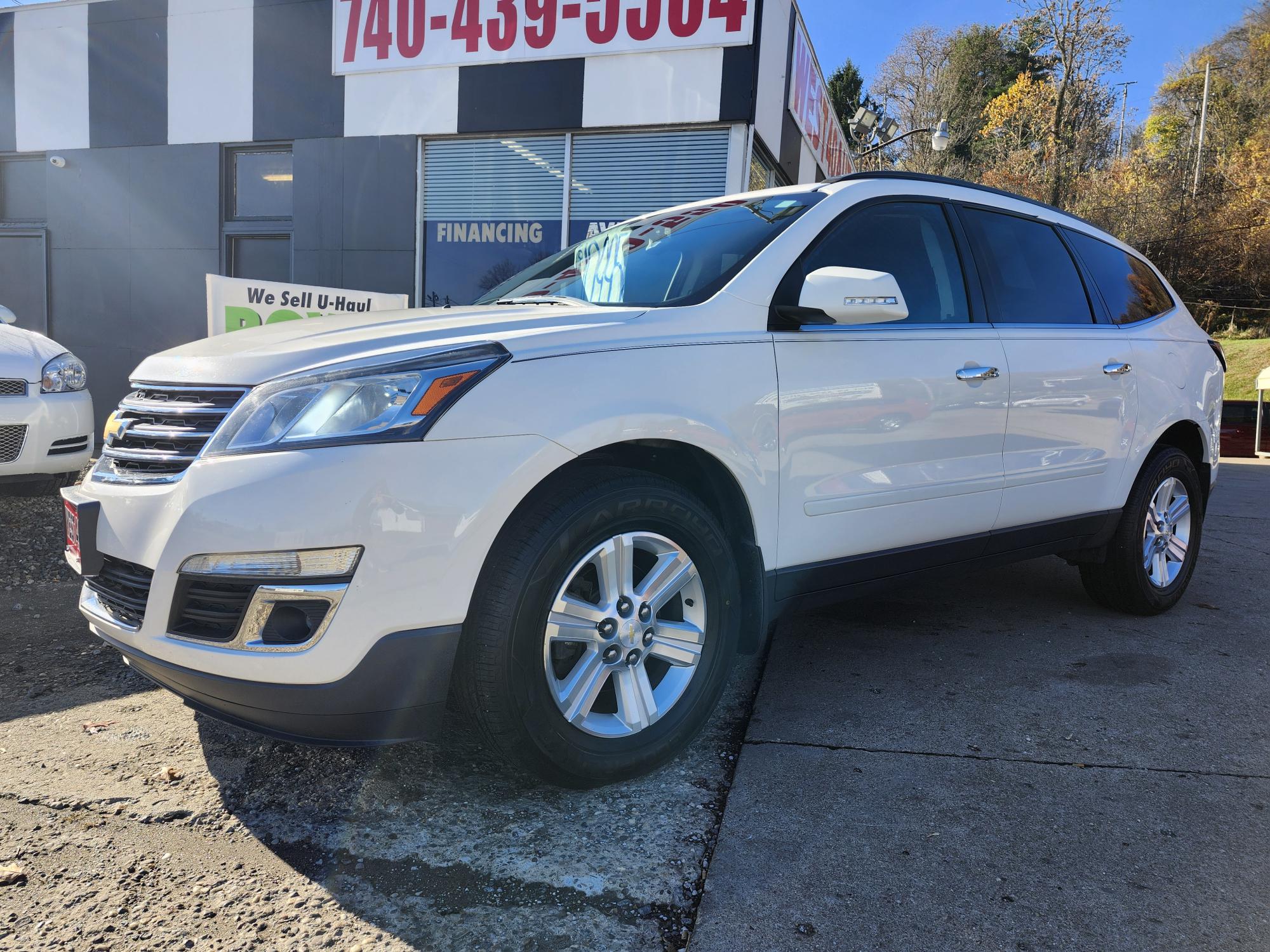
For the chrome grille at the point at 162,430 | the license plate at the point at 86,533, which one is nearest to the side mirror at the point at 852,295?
the chrome grille at the point at 162,430

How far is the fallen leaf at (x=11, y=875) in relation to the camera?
2016mm

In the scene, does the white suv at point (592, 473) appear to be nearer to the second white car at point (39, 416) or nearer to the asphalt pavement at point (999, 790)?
the asphalt pavement at point (999, 790)

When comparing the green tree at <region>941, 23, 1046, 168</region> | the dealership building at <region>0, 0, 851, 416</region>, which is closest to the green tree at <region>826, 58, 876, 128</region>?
the green tree at <region>941, 23, 1046, 168</region>

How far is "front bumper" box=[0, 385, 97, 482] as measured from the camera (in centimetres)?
456

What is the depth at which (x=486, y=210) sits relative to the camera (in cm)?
878

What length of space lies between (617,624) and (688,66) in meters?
6.74

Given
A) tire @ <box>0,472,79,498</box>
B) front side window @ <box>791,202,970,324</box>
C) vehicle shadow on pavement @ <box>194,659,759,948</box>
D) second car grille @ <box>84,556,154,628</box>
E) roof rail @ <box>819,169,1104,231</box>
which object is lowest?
vehicle shadow on pavement @ <box>194,659,759,948</box>

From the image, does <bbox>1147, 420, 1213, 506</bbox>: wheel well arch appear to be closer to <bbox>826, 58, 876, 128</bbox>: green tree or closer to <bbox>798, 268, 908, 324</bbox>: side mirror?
<bbox>798, 268, 908, 324</bbox>: side mirror

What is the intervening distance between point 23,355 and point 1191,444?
5768mm

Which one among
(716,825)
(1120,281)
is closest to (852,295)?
(716,825)

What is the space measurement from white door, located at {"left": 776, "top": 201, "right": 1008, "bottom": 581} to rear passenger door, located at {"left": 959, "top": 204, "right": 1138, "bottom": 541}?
132mm

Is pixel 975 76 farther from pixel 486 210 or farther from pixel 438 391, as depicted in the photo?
pixel 438 391

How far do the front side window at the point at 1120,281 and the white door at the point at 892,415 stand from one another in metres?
1.01

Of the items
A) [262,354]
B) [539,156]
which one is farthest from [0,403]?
[539,156]
